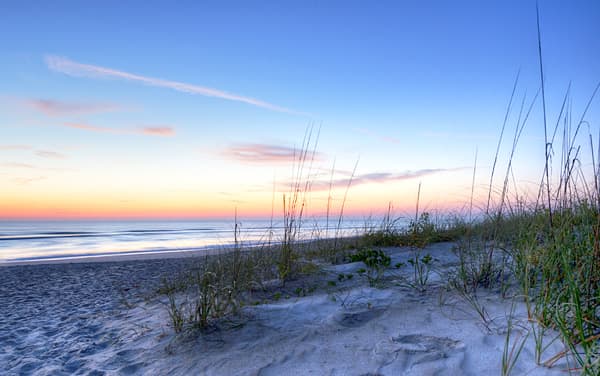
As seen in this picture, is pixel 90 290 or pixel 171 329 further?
pixel 90 290

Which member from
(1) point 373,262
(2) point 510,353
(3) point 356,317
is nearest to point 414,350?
(2) point 510,353

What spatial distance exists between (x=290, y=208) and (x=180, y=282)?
1.45 m

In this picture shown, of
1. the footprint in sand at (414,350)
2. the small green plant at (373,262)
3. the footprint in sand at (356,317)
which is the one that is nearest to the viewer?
the footprint in sand at (414,350)

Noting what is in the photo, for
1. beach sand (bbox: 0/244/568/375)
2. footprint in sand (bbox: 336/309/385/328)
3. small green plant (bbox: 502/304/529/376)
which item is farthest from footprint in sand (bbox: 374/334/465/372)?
footprint in sand (bbox: 336/309/385/328)

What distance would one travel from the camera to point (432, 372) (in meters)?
1.96

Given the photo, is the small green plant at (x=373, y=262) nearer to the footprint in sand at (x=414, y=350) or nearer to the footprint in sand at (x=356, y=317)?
the footprint in sand at (x=356, y=317)

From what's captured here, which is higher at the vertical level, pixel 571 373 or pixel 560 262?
pixel 560 262

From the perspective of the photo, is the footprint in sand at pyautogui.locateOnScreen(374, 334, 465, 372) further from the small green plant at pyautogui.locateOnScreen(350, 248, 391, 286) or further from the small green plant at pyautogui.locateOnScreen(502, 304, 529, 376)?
the small green plant at pyautogui.locateOnScreen(350, 248, 391, 286)

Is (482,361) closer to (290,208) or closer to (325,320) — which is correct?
(325,320)

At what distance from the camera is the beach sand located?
2.11 metres

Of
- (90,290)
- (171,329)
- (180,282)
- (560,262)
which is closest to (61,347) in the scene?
(171,329)

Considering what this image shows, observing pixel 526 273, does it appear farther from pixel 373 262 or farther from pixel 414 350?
pixel 373 262

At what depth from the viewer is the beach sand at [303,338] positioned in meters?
2.11

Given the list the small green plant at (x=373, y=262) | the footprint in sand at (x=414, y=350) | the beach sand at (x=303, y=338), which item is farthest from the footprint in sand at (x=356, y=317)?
the small green plant at (x=373, y=262)
